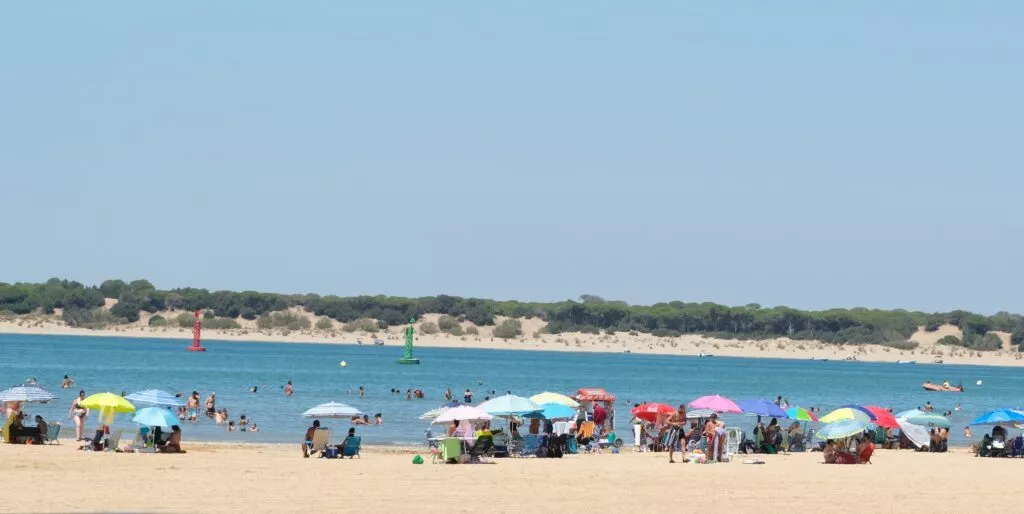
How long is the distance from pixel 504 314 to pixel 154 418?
5967 inches

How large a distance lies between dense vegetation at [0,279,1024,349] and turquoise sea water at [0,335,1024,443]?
48.8 metres

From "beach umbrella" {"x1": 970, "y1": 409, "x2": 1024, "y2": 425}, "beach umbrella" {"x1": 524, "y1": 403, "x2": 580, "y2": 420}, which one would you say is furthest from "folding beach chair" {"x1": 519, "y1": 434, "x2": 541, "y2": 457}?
"beach umbrella" {"x1": 970, "y1": 409, "x2": 1024, "y2": 425}

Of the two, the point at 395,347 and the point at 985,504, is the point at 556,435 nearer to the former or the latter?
the point at 985,504

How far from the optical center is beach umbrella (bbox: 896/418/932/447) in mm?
34500

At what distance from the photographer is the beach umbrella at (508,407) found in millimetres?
30500

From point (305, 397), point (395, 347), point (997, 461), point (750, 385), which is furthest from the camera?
point (395, 347)

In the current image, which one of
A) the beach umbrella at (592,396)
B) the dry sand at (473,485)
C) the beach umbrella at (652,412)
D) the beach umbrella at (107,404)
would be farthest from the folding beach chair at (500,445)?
the beach umbrella at (592,396)

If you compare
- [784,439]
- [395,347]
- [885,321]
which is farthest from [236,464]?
[885,321]

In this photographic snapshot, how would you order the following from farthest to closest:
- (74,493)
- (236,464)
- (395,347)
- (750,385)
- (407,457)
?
(395,347)
(750,385)
(407,457)
(236,464)
(74,493)

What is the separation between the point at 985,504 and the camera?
22016 mm

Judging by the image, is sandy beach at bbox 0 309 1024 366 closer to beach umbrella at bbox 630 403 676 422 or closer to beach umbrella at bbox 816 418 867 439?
beach umbrella at bbox 630 403 676 422

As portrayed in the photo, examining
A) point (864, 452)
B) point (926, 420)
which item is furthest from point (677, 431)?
point (926, 420)

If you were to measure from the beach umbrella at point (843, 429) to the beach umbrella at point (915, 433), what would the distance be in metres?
4.91

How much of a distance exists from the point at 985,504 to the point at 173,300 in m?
151
